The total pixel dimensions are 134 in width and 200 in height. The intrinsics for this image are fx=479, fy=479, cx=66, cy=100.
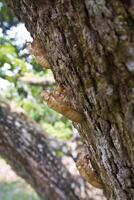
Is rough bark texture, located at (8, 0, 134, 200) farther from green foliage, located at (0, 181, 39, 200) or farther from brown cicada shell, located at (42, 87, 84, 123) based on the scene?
green foliage, located at (0, 181, 39, 200)

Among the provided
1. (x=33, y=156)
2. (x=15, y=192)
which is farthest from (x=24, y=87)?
(x=15, y=192)

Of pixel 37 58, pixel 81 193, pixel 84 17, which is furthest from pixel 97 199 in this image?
pixel 84 17

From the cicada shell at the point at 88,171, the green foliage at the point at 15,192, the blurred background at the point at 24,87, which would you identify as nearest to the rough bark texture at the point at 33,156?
the blurred background at the point at 24,87

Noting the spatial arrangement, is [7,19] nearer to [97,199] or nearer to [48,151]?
[48,151]

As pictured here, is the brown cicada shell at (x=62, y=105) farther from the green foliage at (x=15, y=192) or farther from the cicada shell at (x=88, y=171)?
the green foliage at (x=15, y=192)

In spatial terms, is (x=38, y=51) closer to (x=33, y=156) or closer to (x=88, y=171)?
(x=88, y=171)
